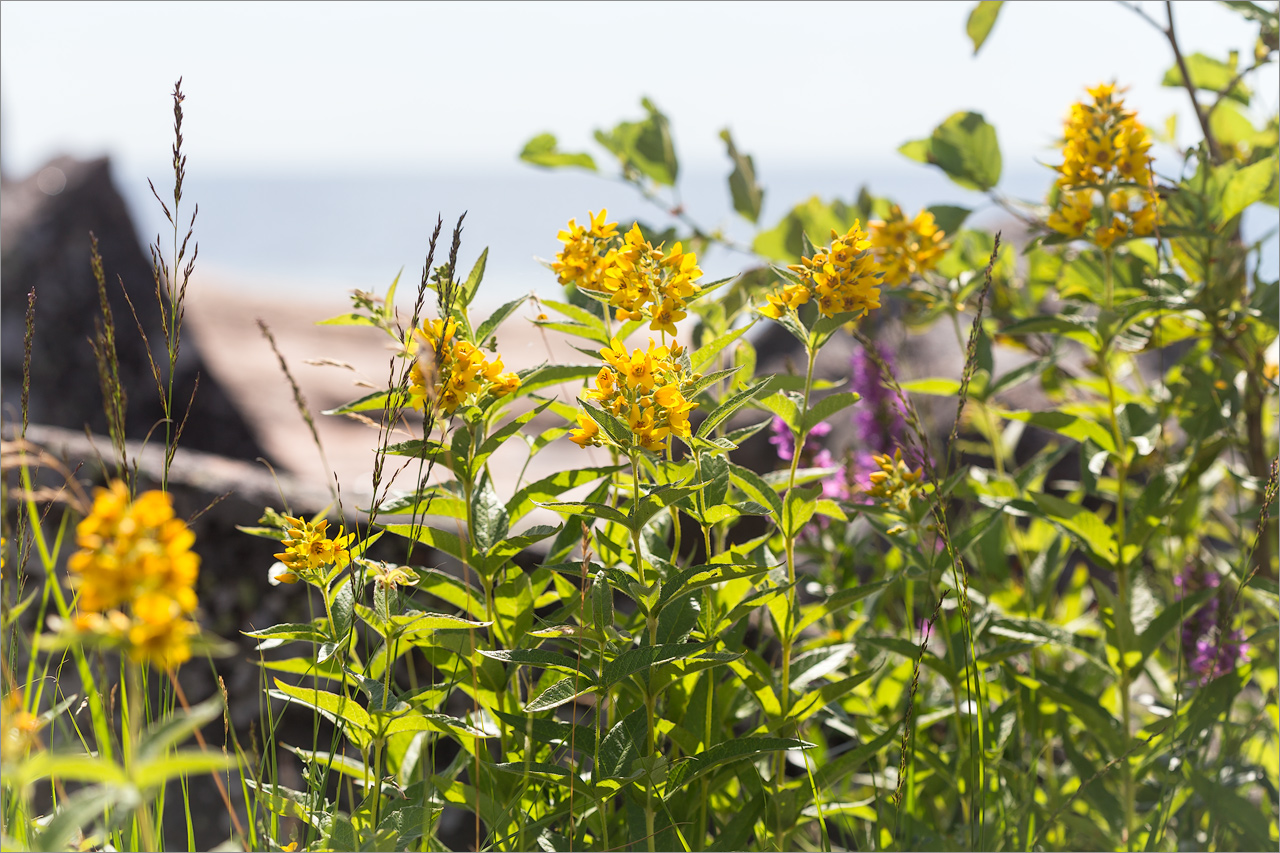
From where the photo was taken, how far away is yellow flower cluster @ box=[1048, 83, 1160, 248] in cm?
119

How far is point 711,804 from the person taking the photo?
3.56 feet

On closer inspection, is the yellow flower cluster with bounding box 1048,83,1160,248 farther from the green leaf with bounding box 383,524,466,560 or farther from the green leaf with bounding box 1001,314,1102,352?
the green leaf with bounding box 383,524,466,560

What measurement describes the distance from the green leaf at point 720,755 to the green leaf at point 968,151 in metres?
0.99

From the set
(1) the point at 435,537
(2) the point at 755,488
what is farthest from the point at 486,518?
(2) the point at 755,488

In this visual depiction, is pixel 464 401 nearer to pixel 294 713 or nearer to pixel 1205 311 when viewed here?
pixel 294 713

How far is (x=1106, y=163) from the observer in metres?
1.19

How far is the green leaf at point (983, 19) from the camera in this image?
4.43 feet

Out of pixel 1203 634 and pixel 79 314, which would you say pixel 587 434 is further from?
pixel 79 314

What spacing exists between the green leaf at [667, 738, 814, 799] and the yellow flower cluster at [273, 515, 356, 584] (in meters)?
0.38

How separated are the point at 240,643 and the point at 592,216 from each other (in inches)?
48.8

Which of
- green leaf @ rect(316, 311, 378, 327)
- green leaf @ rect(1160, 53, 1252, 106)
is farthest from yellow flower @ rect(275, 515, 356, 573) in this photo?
green leaf @ rect(1160, 53, 1252, 106)

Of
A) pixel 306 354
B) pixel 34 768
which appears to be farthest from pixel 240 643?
pixel 306 354

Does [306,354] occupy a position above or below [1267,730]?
above

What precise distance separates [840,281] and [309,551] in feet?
1.91
